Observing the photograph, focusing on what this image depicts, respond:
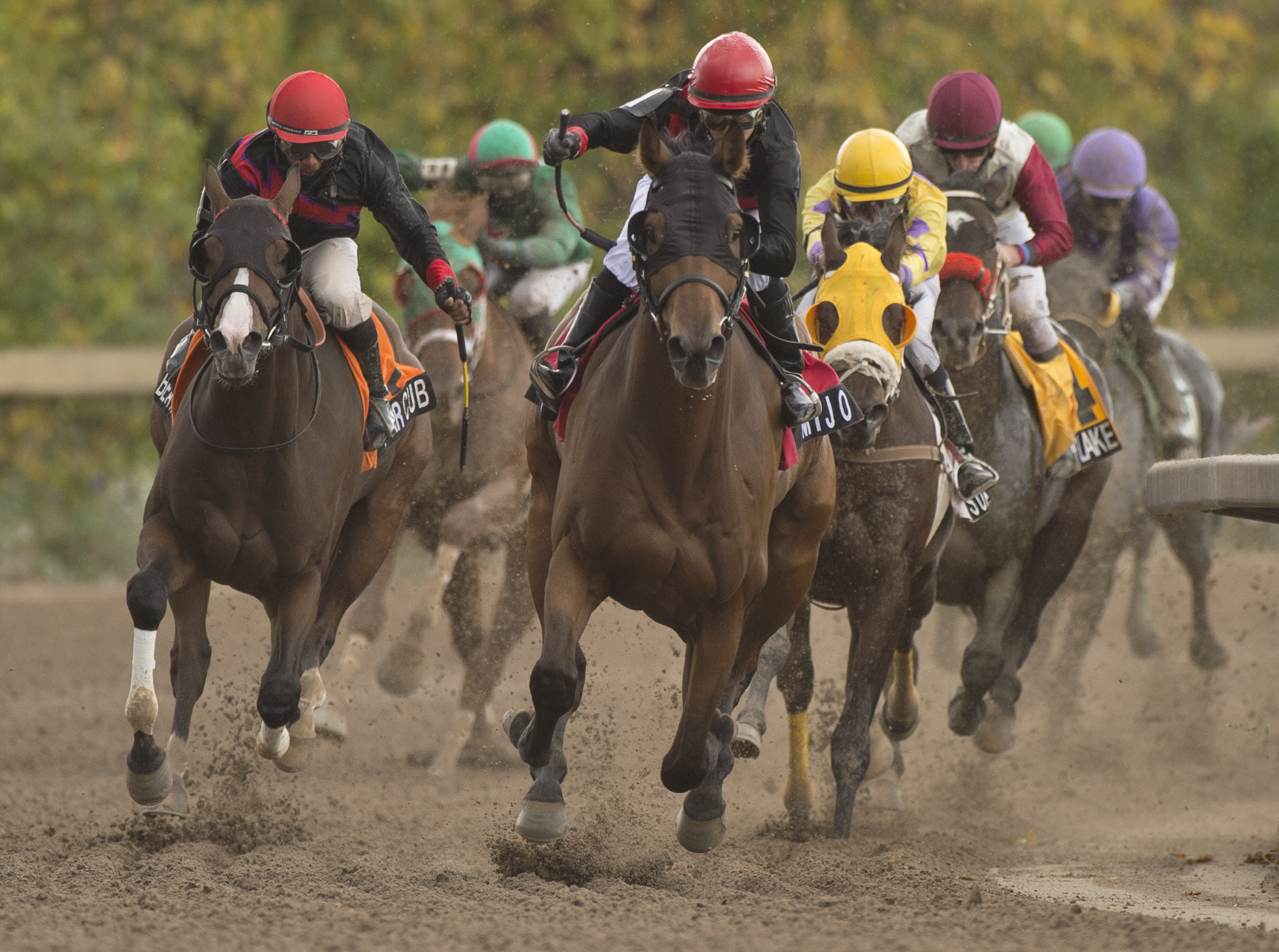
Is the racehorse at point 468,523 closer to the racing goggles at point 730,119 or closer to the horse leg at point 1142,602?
the racing goggles at point 730,119

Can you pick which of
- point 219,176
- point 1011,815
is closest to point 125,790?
point 219,176

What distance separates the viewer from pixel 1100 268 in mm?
9914

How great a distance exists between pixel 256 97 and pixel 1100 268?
29.8 ft

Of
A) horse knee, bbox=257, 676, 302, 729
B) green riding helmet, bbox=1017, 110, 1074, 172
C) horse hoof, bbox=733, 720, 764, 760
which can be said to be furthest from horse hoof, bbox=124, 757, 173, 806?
green riding helmet, bbox=1017, 110, 1074, 172

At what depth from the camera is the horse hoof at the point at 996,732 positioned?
26.3 feet

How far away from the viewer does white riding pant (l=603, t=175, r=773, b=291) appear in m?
5.76

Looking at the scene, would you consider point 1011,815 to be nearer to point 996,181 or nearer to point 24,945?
point 996,181

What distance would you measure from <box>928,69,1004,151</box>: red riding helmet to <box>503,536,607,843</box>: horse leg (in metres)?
3.17

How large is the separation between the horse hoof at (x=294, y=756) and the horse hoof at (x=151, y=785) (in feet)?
2.35

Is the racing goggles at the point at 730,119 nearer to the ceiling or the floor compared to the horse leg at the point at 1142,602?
nearer to the ceiling

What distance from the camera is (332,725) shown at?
7.79 metres

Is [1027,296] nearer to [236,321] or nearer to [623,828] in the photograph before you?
[623,828]

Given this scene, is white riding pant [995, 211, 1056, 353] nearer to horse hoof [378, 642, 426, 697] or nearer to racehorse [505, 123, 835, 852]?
racehorse [505, 123, 835, 852]

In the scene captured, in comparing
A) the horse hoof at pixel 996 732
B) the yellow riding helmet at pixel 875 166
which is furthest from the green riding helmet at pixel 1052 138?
the yellow riding helmet at pixel 875 166
